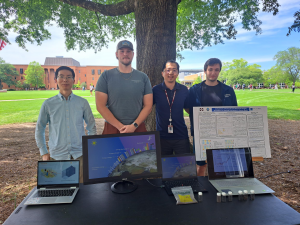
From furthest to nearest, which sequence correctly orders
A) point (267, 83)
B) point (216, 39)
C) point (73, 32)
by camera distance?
point (267, 83)
point (216, 39)
point (73, 32)

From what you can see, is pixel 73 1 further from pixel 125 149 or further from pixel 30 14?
pixel 125 149

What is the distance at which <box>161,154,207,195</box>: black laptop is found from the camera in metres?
2.07

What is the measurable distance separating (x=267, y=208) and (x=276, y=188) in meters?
2.74

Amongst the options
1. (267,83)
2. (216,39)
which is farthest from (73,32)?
(267,83)

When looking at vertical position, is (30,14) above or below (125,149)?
above

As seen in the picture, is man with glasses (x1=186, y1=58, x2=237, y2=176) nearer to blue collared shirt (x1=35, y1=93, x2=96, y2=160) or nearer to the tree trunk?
the tree trunk

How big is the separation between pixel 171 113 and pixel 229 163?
113 cm

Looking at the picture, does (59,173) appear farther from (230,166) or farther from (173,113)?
(230,166)

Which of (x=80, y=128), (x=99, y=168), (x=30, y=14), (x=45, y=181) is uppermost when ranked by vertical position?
(x=30, y=14)

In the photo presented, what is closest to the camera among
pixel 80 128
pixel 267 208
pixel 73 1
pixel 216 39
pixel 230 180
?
pixel 267 208

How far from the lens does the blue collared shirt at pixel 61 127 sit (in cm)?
247

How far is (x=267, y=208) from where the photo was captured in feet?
5.45

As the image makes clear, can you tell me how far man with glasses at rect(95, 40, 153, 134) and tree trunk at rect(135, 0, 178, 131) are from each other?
137 centimetres

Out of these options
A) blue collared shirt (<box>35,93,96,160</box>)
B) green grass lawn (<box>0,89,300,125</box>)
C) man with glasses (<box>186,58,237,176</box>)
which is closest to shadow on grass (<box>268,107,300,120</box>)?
green grass lawn (<box>0,89,300,125</box>)
